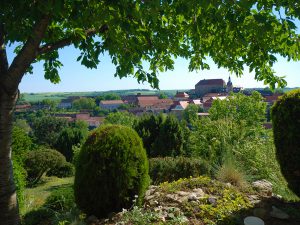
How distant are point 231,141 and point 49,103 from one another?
14244 centimetres

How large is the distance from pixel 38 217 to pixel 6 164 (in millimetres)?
2280

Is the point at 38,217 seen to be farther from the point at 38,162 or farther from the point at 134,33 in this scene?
the point at 38,162

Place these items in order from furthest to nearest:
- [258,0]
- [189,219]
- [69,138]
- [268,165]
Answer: [69,138]
[268,165]
[189,219]
[258,0]

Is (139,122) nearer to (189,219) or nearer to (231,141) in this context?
(231,141)

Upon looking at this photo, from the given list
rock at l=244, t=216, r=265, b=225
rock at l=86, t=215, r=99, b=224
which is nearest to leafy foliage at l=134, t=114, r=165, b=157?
rock at l=86, t=215, r=99, b=224

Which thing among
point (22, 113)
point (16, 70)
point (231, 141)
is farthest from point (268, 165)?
point (22, 113)

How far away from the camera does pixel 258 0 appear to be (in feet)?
10.9

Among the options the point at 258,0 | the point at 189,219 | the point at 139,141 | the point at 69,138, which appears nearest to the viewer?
the point at 258,0

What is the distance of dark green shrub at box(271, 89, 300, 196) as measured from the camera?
501cm

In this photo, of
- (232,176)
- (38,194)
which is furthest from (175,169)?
(38,194)

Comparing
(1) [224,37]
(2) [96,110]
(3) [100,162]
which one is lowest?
Result: (2) [96,110]

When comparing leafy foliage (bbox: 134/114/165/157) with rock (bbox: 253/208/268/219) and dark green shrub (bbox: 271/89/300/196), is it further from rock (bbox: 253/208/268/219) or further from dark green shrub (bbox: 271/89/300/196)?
rock (bbox: 253/208/268/219)

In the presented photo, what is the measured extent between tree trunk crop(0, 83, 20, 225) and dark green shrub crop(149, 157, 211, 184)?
537 cm

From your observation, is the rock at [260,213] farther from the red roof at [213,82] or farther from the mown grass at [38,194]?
the red roof at [213,82]
